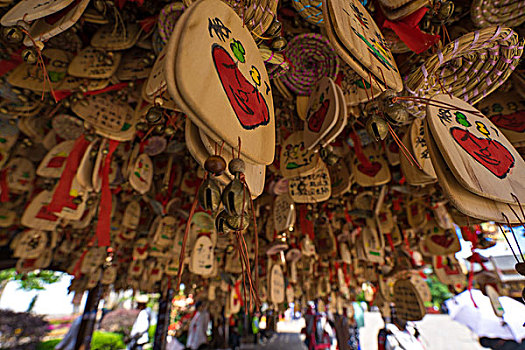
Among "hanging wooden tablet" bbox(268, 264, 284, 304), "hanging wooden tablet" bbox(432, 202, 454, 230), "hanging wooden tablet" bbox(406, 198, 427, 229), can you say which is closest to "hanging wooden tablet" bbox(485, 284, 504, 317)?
"hanging wooden tablet" bbox(432, 202, 454, 230)

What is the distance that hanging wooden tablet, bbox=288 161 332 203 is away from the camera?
0.93 meters

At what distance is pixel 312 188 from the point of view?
3.11 ft

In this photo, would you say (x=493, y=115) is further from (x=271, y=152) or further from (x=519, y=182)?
(x=271, y=152)

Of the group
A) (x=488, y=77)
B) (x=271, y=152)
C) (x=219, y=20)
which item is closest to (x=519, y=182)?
(x=488, y=77)

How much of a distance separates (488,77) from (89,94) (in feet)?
4.09

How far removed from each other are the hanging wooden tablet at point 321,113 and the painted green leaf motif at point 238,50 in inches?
10.0

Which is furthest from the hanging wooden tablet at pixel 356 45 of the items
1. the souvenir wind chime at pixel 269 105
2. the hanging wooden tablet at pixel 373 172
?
the hanging wooden tablet at pixel 373 172

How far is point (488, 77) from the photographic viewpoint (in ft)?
1.80

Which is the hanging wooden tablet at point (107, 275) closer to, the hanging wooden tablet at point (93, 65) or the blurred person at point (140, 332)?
the blurred person at point (140, 332)

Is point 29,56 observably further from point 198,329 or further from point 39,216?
point 198,329

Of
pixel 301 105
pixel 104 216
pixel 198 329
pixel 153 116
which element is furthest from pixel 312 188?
pixel 198 329

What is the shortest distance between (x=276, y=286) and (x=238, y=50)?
5.91ft

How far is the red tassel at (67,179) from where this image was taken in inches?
34.3

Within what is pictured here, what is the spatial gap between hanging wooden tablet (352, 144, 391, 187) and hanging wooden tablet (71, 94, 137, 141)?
1027mm
